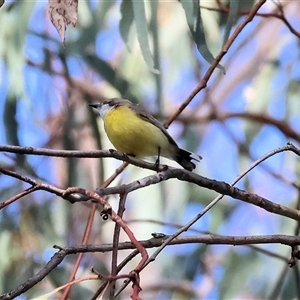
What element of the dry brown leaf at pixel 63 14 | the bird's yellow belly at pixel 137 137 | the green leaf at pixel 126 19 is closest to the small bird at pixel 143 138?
the bird's yellow belly at pixel 137 137

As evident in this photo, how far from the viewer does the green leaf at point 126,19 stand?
4.29 feet

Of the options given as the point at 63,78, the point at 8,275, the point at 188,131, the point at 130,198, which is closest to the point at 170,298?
the point at 130,198

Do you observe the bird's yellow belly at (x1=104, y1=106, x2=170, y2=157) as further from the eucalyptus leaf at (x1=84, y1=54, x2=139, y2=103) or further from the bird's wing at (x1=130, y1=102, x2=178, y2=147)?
the eucalyptus leaf at (x1=84, y1=54, x2=139, y2=103)

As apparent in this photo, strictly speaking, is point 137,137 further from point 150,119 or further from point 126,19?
point 126,19

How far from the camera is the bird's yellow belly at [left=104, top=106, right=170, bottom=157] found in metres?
1.24

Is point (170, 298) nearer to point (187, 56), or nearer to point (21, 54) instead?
point (187, 56)

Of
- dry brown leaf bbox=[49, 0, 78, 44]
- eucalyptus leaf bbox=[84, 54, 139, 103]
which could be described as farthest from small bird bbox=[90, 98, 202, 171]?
dry brown leaf bbox=[49, 0, 78, 44]

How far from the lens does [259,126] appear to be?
1.86m

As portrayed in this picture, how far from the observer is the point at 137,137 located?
125cm

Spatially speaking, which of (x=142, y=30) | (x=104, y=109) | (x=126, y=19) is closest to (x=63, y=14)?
(x=142, y=30)

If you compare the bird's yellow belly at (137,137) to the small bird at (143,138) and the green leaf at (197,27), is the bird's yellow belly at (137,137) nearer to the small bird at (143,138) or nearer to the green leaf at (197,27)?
the small bird at (143,138)

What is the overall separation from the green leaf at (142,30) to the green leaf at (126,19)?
0.08 meters

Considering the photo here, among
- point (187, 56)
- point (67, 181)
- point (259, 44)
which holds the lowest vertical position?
point (67, 181)

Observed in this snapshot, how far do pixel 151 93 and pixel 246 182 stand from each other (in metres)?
0.47
